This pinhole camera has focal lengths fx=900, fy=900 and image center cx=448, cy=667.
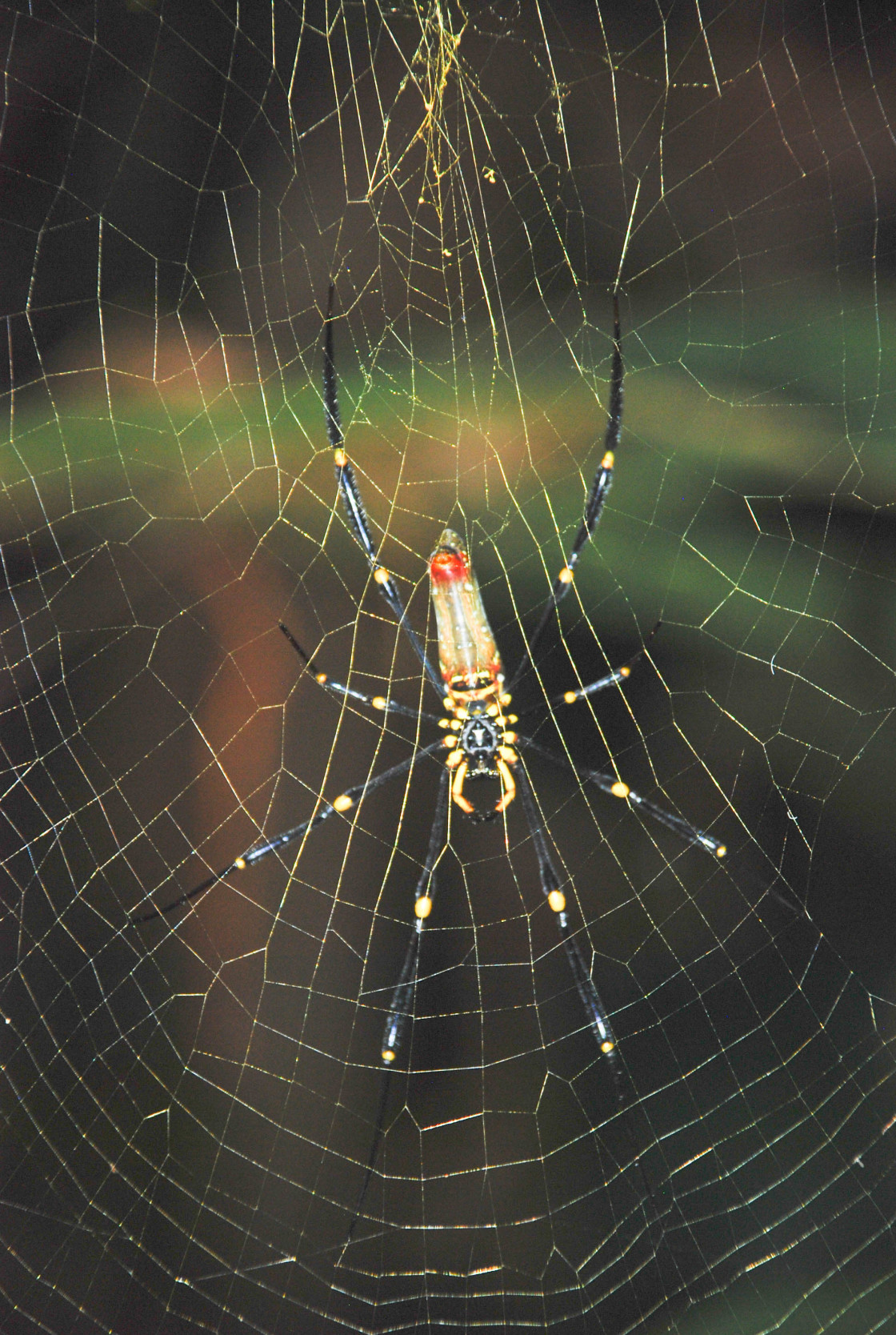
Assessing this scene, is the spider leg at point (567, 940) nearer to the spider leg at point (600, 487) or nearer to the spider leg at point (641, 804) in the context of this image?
the spider leg at point (641, 804)

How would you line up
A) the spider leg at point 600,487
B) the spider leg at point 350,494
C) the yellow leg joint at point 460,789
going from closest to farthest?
the spider leg at point 350,494 → the spider leg at point 600,487 → the yellow leg joint at point 460,789

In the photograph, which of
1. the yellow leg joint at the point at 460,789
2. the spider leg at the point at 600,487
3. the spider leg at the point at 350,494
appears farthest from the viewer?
the yellow leg joint at the point at 460,789

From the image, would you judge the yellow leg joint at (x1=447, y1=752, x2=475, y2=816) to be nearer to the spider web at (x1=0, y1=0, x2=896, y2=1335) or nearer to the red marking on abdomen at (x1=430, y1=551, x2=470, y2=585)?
the spider web at (x1=0, y1=0, x2=896, y2=1335)

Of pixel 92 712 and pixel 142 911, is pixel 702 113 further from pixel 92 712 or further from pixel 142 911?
pixel 142 911

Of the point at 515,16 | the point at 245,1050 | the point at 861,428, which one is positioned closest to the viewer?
the point at 515,16

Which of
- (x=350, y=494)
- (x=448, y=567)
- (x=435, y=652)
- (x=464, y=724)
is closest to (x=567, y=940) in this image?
(x=464, y=724)

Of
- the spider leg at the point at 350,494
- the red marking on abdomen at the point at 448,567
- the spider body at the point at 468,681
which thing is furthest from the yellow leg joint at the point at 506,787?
the red marking on abdomen at the point at 448,567

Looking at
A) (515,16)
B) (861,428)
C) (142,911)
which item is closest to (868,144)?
(861,428)
